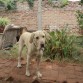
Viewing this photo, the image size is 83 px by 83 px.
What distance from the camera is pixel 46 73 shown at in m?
4.34

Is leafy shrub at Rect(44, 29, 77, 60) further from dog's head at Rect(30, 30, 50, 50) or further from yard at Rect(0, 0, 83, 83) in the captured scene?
dog's head at Rect(30, 30, 50, 50)

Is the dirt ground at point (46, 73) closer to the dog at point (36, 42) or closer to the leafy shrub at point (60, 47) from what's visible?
the dog at point (36, 42)

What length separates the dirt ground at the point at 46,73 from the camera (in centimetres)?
392

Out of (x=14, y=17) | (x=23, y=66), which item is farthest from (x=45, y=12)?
(x=23, y=66)

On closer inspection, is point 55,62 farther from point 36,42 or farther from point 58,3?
point 58,3

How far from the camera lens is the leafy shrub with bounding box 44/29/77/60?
5490 millimetres

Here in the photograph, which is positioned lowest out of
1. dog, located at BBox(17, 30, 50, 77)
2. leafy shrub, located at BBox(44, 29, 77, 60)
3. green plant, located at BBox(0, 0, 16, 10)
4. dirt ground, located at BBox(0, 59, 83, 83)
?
dirt ground, located at BBox(0, 59, 83, 83)

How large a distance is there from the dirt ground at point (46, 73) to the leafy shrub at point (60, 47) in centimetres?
40

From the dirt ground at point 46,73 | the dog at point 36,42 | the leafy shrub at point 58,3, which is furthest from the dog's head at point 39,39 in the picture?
the leafy shrub at point 58,3

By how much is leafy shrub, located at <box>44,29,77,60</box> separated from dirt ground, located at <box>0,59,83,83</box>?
40 centimetres

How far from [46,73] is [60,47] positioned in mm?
1300

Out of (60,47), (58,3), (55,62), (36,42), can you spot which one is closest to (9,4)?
(58,3)

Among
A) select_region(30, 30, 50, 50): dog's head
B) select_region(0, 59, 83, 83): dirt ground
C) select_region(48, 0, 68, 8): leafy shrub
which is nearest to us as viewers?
select_region(30, 30, 50, 50): dog's head

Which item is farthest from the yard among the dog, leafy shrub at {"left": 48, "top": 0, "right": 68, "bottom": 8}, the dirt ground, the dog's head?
leafy shrub at {"left": 48, "top": 0, "right": 68, "bottom": 8}
